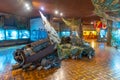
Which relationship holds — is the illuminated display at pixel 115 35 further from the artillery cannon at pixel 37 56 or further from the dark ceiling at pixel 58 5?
the artillery cannon at pixel 37 56

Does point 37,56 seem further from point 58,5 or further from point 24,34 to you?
point 24,34

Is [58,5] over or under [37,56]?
over

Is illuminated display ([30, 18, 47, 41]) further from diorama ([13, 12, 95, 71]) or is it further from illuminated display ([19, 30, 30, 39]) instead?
diorama ([13, 12, 95, 71])

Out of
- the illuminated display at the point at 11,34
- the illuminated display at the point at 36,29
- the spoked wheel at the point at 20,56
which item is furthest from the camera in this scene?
the illuminated display at the point at 36,29

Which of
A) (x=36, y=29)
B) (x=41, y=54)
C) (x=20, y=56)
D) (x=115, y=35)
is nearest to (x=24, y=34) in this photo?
(x=36, y=29)

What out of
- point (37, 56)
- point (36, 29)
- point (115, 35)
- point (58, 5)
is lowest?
point (37, 56)

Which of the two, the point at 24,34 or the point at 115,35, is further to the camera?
the point at 24,34

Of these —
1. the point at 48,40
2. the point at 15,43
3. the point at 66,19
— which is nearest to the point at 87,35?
the point at 66,19

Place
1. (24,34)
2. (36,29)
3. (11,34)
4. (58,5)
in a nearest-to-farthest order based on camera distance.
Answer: (58,5) < (11,34) < (24,34) < (36,29)

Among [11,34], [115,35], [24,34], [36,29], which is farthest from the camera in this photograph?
[36,29]

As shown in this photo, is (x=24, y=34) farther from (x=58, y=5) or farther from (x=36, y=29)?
(x=58, y=5)

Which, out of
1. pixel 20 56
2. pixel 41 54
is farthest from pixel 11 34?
pixel 41 54

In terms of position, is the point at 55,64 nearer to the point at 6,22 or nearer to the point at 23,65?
the point at 23,65

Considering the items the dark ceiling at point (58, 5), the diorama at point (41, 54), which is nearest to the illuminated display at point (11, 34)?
the dark ceiling at point (58, 5)
